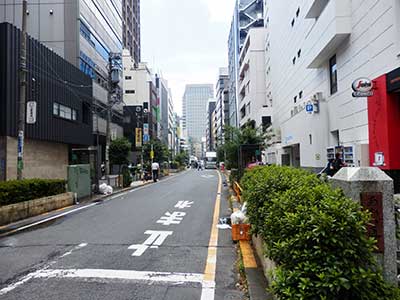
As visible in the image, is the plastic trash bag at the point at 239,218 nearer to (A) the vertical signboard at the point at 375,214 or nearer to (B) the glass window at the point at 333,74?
(A) the vertical signboard at the point at 375,214

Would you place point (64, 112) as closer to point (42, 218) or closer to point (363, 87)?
point (42, 218)

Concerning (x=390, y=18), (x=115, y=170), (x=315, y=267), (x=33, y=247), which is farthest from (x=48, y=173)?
(x=115, y=170)

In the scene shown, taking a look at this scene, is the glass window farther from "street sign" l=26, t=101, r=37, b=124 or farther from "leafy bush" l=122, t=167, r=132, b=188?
"street sign" l=26, t=101, r=37, b=124

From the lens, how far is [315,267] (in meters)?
3.07

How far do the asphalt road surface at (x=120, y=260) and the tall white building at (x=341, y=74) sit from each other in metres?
7.80

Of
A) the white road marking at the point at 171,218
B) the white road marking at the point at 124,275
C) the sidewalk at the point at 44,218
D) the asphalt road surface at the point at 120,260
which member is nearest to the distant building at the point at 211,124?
the sidewalk at the point at 44,218

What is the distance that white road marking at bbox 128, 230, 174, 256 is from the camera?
288 inches

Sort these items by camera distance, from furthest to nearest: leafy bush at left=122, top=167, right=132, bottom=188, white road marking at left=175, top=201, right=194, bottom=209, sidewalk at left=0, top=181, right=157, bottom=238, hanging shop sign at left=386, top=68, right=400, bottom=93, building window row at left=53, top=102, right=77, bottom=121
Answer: leafy bush at left=122, top=167, right=132, bottom=188 → building window row at left=53, top=102, right=77, bottom=121 → white road marking at left=175, top=201, right=194, bottom=209 → hanging shop sign at left=386, top=68, right=400, bottom=93 → sidewalk at left=0, top=181, right=157, bottom=238

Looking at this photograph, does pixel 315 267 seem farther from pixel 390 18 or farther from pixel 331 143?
pixel 331 143

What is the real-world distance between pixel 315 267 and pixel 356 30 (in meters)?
15.5

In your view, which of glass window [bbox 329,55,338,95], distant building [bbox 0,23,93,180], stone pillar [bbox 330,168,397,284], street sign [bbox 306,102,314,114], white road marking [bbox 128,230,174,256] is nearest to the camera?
stone pillar [bbox 330,168,397,284]

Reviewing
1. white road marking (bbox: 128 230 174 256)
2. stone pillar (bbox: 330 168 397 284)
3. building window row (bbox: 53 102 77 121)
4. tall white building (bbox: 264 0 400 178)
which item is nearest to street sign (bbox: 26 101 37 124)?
white road marking (bbox: 128 230 174 256)

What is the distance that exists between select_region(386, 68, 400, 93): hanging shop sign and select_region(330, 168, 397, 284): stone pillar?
968 centimetres

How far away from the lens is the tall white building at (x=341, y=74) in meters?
12.9
